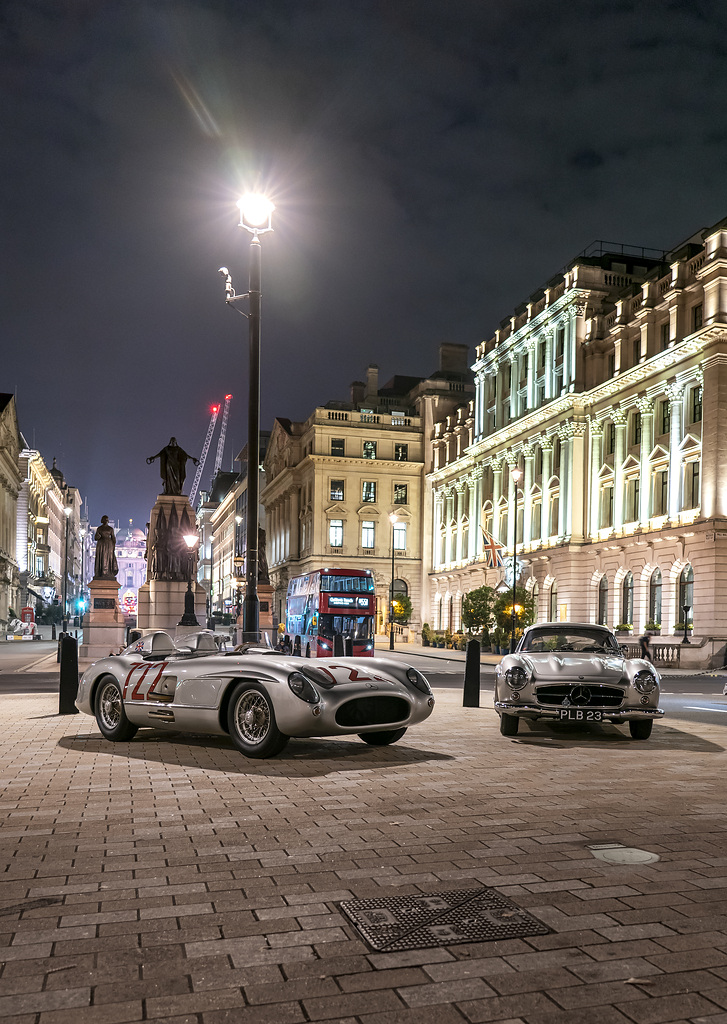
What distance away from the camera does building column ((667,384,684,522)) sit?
45.2 meters

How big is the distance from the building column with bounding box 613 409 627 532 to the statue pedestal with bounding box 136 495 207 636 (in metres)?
24.5

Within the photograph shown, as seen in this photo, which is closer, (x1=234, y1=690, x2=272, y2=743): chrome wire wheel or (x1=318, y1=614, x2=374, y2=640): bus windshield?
(x1=234, y1=690, x2=272, y2=743): chrome wire wheel

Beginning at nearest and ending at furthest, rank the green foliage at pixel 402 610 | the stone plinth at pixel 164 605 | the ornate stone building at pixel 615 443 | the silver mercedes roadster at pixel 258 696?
the silver mercedes roadster at pixel 258 696 → the stone plinth at pixel 164 605 → the ornate stone building at pixel 615 443 → the green foliage at pixel 402 610

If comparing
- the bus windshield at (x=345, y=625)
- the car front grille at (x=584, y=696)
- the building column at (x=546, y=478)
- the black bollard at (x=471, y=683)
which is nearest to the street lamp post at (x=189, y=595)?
the bus windshield at (x=345, y=625)

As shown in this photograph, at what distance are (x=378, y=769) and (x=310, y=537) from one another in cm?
7884

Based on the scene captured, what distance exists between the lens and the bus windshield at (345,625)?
36.1m

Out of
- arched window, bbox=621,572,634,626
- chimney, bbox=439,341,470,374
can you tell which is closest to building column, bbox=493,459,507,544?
arched window, bbox=621,572,634,626

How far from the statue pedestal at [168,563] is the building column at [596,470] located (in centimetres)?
2523

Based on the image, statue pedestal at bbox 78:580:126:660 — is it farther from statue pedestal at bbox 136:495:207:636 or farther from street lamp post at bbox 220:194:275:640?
street lamp post at bbox 220:194:275:640

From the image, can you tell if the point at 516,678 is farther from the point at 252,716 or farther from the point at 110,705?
the point at 110,705

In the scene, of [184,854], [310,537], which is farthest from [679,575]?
[310,537]

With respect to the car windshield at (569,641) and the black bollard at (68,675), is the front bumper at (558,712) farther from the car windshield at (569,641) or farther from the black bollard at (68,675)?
the black bollard at (68,675)

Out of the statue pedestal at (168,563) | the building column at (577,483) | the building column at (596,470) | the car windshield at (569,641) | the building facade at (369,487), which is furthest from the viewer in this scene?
the building facade at (369,487)

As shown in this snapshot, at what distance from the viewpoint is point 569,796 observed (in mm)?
7246
